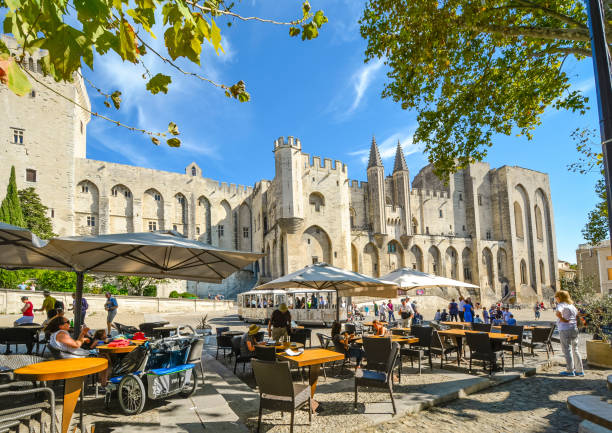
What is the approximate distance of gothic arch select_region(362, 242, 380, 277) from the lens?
1430 inches

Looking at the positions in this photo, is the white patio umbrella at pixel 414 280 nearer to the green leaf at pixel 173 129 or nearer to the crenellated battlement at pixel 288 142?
the green leaf at pixel 173 129

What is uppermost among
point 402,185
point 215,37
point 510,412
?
point 402,185

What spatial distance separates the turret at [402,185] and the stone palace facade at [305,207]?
0.12 meters

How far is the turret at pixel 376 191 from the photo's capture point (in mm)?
36812

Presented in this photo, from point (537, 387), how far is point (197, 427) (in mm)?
5624

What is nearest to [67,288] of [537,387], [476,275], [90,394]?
[90,394]

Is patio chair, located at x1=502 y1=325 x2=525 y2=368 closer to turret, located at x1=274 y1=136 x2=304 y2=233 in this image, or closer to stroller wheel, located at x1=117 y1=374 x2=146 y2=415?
stroller wheel, located at x1=117 y1=374 x2=146 y2=415

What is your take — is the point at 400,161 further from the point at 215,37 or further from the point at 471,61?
the point at 215,37

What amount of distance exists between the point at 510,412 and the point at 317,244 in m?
27.9

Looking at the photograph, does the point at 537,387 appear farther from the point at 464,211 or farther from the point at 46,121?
the point at 464,211

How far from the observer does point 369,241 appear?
3675 cm

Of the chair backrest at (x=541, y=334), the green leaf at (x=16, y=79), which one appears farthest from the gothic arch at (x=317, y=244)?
the green leaf at (x=16, y=79)

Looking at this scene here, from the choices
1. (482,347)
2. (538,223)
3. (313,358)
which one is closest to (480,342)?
(482,347)

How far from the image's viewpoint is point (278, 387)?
4.00 metres
